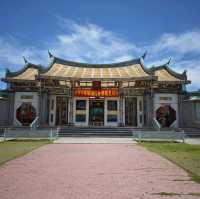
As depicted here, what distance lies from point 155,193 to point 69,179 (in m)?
2.24

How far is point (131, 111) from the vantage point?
2923 cm

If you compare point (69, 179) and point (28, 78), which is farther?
point (28, 78)

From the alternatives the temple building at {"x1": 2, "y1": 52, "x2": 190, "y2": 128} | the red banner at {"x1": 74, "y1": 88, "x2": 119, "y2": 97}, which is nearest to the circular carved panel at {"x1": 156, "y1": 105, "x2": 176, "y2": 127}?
the temple building at {"x1": 2, "y1": 52, "x2": 190, "y2": 128}

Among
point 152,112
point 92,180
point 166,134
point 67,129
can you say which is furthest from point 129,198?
point 152,112

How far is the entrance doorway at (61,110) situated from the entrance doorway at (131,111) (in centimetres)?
764

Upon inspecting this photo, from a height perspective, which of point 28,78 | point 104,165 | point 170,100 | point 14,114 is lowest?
point 104,165

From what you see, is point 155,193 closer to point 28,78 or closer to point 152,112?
point 152,112

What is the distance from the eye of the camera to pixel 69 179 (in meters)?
5.93

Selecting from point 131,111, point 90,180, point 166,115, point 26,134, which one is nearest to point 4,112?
point 26,134

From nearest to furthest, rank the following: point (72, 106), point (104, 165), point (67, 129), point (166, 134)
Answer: point (104, 165) < point (166, 134) < point (67, 129) < point (72, 106)

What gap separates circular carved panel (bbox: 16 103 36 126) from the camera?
27.9 meters

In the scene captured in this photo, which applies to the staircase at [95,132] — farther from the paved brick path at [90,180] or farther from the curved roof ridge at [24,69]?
the paved brick path at [90,180]

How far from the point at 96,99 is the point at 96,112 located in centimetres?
163

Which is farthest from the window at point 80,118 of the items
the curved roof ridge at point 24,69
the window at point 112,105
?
the curved roof ridge at point 24,69
